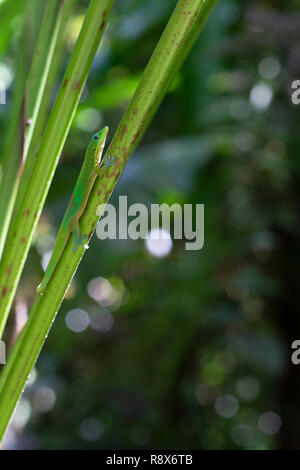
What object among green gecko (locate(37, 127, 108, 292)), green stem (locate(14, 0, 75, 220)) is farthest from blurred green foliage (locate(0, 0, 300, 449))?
green stem (locate(14, 0, 75, 220))

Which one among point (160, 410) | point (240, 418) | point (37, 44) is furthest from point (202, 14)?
point (240, 418)

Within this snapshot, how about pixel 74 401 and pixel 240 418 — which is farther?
pixel 240 418

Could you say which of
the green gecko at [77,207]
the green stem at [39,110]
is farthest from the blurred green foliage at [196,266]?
the green stem at [39,110]

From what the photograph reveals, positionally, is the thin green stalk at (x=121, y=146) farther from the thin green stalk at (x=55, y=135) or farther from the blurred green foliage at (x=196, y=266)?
the blurred green foliage at (x=196, y=266)

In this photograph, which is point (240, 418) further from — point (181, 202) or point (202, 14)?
point (202, 14)
